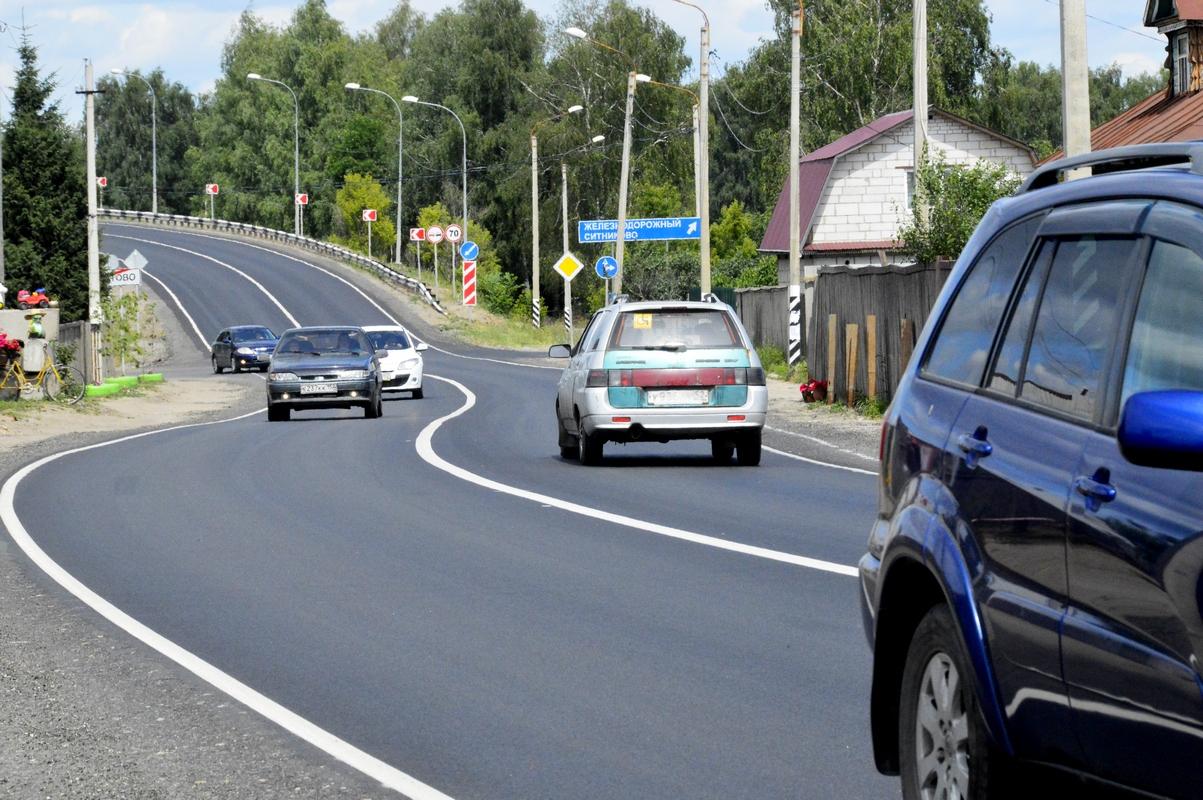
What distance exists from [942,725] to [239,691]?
4113mm

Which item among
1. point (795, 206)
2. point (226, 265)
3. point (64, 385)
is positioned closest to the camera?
point (64, 385)

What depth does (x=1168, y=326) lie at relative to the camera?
411 centimetres

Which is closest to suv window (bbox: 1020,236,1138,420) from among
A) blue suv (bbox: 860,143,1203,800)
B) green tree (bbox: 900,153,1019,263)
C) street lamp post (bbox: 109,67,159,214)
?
blue suv (bbox: 860,143,1203,800)

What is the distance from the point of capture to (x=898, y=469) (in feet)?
18.3

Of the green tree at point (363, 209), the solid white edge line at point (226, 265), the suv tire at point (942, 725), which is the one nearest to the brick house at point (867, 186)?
the solid white edge line at point (226, 265)

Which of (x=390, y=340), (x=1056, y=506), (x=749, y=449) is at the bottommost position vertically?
(x=749, y=449)

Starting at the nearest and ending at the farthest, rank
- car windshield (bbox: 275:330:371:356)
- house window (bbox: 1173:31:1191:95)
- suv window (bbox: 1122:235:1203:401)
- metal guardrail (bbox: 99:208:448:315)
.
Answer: suv window (bbox: 1122:235:1203:401)
car windshield (bbox: 275:330:371:356)
house window (bbox: 1173:31:1191:95)
metal guardrail (bbox: 99:208:448:315)

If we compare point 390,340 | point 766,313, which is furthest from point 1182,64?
point 390,340

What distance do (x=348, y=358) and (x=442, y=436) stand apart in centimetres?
594

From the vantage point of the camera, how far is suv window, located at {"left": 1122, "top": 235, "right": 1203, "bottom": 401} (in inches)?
158

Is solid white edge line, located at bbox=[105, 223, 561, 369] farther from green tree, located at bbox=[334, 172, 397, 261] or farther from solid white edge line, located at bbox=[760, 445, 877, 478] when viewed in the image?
solid white edge line, located at bbox=[760, 445, 877, 478]

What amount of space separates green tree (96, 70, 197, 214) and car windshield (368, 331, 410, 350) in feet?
399

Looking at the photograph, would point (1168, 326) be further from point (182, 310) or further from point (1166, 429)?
point (182, 310)

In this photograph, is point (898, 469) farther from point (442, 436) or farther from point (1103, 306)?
point (442, 436)
